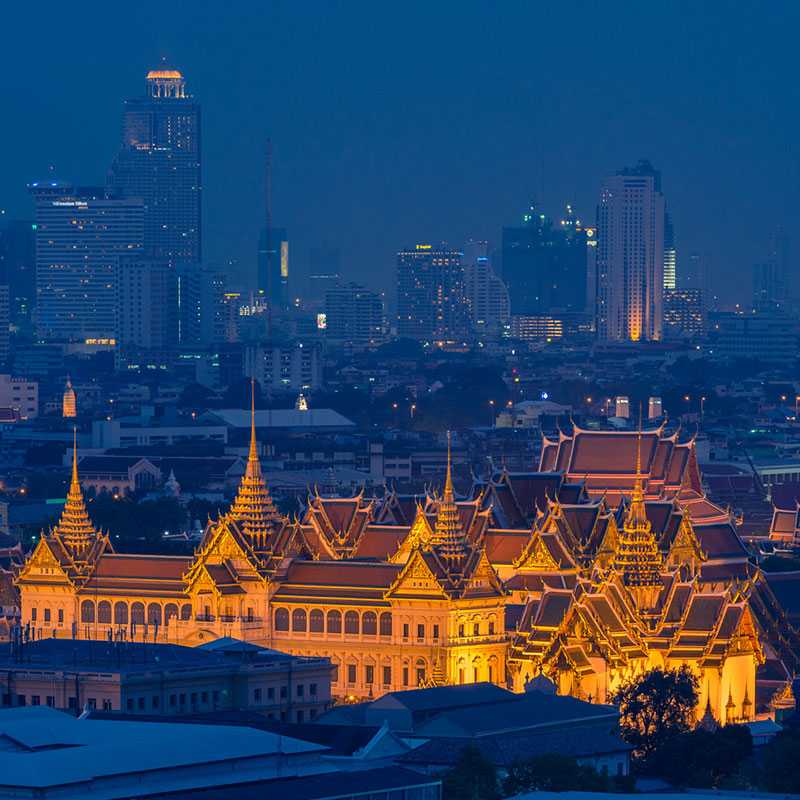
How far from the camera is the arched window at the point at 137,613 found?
378ft

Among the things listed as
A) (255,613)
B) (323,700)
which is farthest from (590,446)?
(323,700)

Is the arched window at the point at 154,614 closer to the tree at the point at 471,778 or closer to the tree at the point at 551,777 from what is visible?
the tree at the point at 471,778

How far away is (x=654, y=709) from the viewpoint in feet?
324

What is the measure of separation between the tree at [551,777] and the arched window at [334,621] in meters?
26.2

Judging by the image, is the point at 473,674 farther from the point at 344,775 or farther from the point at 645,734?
the point at 344,775

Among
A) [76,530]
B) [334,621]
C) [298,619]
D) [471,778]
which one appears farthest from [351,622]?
[471,778]

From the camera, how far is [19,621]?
387 ft

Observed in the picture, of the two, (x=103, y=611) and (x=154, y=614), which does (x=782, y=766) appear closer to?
(x=154, y=614)

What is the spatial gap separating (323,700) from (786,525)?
150ft

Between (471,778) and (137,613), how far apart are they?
32.1 meters

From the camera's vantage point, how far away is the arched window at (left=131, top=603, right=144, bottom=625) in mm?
115188

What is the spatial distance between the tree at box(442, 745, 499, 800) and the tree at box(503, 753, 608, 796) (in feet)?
1.15

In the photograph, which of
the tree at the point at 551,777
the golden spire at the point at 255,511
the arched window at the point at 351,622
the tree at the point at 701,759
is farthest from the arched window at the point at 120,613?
the tree at the point at 551,777

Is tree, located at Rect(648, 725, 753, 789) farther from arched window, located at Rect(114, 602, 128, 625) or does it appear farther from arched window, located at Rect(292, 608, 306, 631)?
arched window, located at Rect(114, 602, 128, 625)
